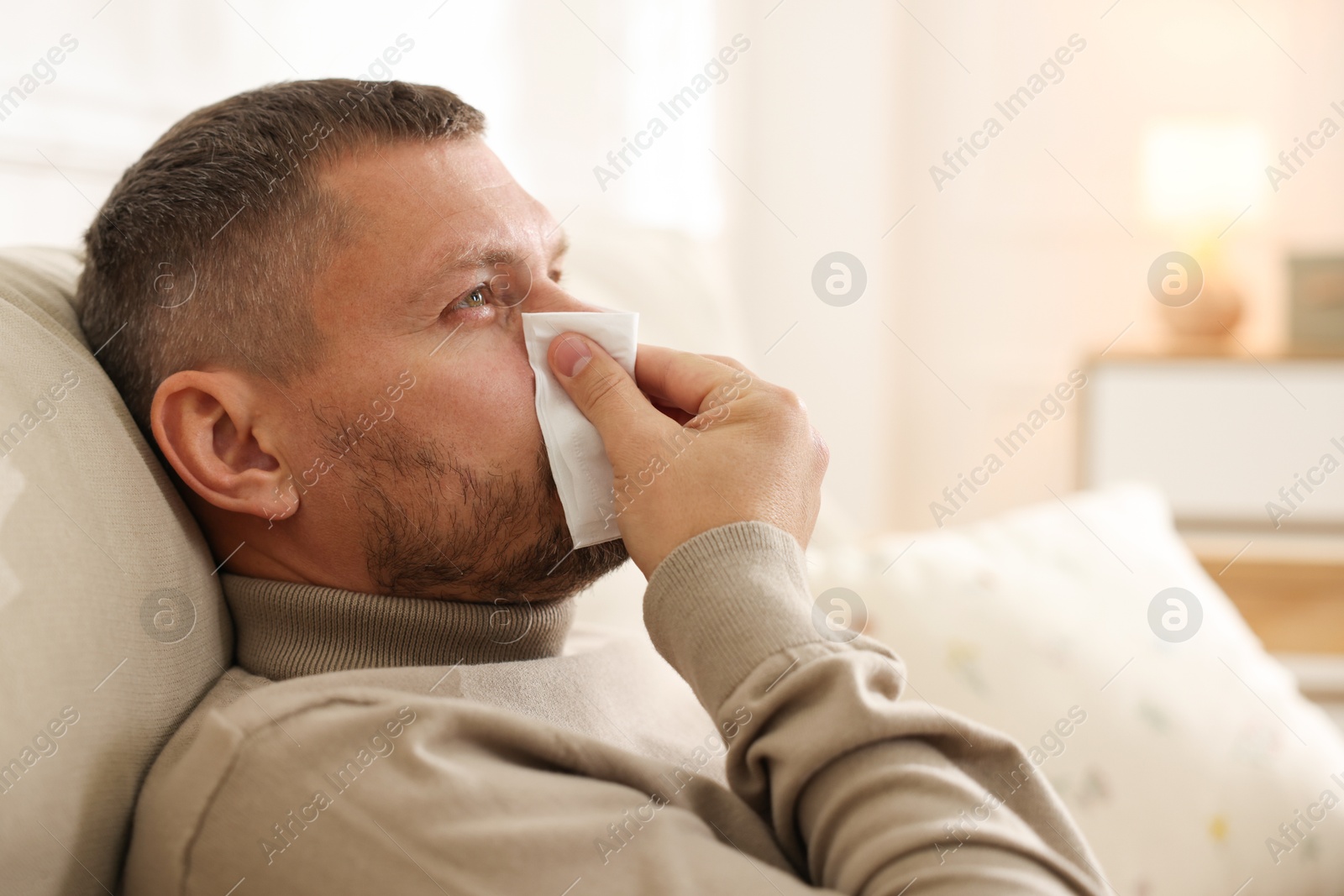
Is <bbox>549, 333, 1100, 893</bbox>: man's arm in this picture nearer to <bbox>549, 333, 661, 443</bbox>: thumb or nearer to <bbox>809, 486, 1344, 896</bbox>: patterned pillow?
<bbox>549, 333, 661, 443</bbox>: thumb

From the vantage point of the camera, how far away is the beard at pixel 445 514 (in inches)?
33.2

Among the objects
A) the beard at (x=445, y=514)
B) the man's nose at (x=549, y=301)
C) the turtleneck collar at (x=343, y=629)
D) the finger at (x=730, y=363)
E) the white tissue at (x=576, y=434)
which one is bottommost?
the turtleneck collar at (x=343, y=629)

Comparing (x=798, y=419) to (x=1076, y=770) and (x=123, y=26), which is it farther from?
(x=123, y=26)

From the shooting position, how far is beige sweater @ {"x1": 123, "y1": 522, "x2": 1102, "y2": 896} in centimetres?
62

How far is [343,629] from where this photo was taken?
832 millimetres

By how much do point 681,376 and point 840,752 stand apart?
13.5 inches

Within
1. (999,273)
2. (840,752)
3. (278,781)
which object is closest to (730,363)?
(840,752)

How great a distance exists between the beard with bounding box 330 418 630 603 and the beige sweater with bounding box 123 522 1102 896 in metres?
0.11

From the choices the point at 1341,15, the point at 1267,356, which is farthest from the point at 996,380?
the point at 1341,15

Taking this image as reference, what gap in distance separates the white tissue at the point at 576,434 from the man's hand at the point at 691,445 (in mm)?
10

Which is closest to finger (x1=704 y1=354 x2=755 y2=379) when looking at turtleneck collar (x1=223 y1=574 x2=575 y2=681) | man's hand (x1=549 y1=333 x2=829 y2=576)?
man's hand (x1=549 y1=333 x2=829 y2=576)

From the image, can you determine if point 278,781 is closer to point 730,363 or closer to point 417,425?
point 417,425

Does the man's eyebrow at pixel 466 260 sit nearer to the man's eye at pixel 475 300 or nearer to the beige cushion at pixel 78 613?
the man's eye at pixel 475 300

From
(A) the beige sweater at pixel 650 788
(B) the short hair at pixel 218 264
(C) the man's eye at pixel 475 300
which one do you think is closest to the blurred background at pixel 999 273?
(A) the beige sweater at pixel 650 788
